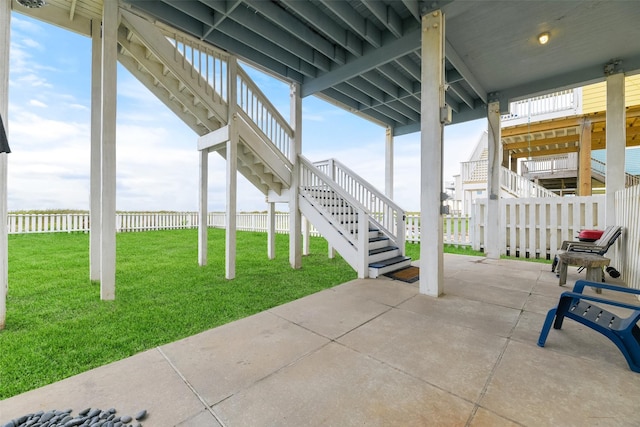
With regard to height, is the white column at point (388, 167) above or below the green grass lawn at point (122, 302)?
above

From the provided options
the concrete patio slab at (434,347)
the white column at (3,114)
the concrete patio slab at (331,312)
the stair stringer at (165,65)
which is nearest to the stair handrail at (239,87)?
the stair stringer at (165,65)

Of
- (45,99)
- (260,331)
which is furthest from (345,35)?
(45,99)

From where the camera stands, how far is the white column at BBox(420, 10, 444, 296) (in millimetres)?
3414

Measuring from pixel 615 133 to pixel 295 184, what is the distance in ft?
19.2

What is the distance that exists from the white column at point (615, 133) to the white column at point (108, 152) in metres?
7.86

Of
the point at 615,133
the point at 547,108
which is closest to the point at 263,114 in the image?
the point at 615,133

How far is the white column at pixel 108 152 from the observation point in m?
3.22

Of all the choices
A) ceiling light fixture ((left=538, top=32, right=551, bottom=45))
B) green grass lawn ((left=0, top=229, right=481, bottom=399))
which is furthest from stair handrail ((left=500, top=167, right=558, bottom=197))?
ceiling light fixture ((left=538, top=32, right=551, bottom=45))

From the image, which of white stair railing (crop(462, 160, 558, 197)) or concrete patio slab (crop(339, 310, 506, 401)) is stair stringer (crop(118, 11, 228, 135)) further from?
white stair railing (crop(462, 160, 558, 197))

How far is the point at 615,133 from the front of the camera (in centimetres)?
463

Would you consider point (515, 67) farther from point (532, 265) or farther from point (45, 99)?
point (45, 99)

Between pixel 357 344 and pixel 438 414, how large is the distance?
85 cm

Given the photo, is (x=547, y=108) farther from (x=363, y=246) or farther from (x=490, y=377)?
(x=490, y=377)

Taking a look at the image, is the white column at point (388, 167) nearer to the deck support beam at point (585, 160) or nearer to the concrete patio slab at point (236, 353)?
the deck support beam at point (585, 160)
